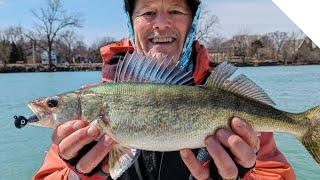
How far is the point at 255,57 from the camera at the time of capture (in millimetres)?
63688

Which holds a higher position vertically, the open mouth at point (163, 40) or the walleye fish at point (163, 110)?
the open mouth at point (163, 40)

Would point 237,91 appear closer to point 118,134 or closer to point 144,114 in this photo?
point 144,114

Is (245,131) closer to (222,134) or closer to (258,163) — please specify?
(222,134)

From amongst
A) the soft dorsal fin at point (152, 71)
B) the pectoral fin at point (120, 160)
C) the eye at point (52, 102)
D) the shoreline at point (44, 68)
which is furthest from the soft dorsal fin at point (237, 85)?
the shoreline at point (44, 68)

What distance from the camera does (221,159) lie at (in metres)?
2.21

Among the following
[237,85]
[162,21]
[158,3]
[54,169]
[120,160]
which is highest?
[158,3]

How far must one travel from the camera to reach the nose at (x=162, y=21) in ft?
9.33

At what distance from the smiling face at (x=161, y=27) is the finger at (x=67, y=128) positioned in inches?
33.7

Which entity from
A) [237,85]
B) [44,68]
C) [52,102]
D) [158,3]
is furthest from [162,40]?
[44,68]

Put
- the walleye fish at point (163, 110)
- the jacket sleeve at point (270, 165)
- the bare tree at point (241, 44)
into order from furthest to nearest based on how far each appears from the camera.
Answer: the bare tree at point (241, 44)
the jacket sleeve at point (270, 165)
the walleye fish at point (163, 110)

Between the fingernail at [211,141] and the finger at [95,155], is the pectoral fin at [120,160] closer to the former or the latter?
the finger at [95,155]

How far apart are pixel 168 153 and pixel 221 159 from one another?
2.36 feet

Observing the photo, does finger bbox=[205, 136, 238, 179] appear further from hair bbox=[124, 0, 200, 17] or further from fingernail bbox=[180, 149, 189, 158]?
hair bbox=[124, 0, 200, 17]

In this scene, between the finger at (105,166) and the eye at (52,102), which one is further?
the finger at (105,166)
